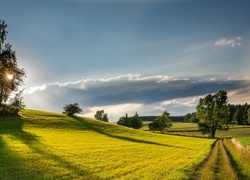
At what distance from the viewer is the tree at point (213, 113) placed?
12173 centimetres

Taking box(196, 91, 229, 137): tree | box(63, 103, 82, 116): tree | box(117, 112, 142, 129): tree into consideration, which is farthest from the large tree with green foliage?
box(117, 112, 142, 129): tree

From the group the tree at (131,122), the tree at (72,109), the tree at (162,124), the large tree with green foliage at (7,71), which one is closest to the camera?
the large tree with green foliage at (7,71)

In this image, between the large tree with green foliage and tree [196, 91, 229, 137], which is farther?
tree [196, 91, 229, 137]

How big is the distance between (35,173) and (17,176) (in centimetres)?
165

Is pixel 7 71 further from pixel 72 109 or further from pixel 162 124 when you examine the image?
pixel 162 124

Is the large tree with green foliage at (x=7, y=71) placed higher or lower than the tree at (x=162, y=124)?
higher

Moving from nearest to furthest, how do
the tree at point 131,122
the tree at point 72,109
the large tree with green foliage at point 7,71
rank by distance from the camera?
the large tree with green foliage at point 7,71 → the tree at point 72,109 → the tree at point 131,122

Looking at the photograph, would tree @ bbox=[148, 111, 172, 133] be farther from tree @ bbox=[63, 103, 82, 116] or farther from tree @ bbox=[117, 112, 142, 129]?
tree @ bbox=[63, 103, 82, 116]

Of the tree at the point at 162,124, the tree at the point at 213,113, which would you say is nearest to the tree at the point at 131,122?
the tree at the point at 162,124

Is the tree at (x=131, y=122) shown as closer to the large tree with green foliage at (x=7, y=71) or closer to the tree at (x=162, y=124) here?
the tree at (x=162, y=124)

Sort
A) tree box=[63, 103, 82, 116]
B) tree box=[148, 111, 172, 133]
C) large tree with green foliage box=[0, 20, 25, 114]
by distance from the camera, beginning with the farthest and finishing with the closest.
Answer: tree box=[148, 111, 172, 133] → tree box=[63, 103, 82, 116] → large tree with green foliage box=[0, 20, 25, 114]

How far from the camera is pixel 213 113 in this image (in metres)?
123

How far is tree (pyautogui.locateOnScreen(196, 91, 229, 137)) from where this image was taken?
399 feet

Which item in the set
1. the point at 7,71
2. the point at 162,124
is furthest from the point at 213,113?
the point at 7,71
